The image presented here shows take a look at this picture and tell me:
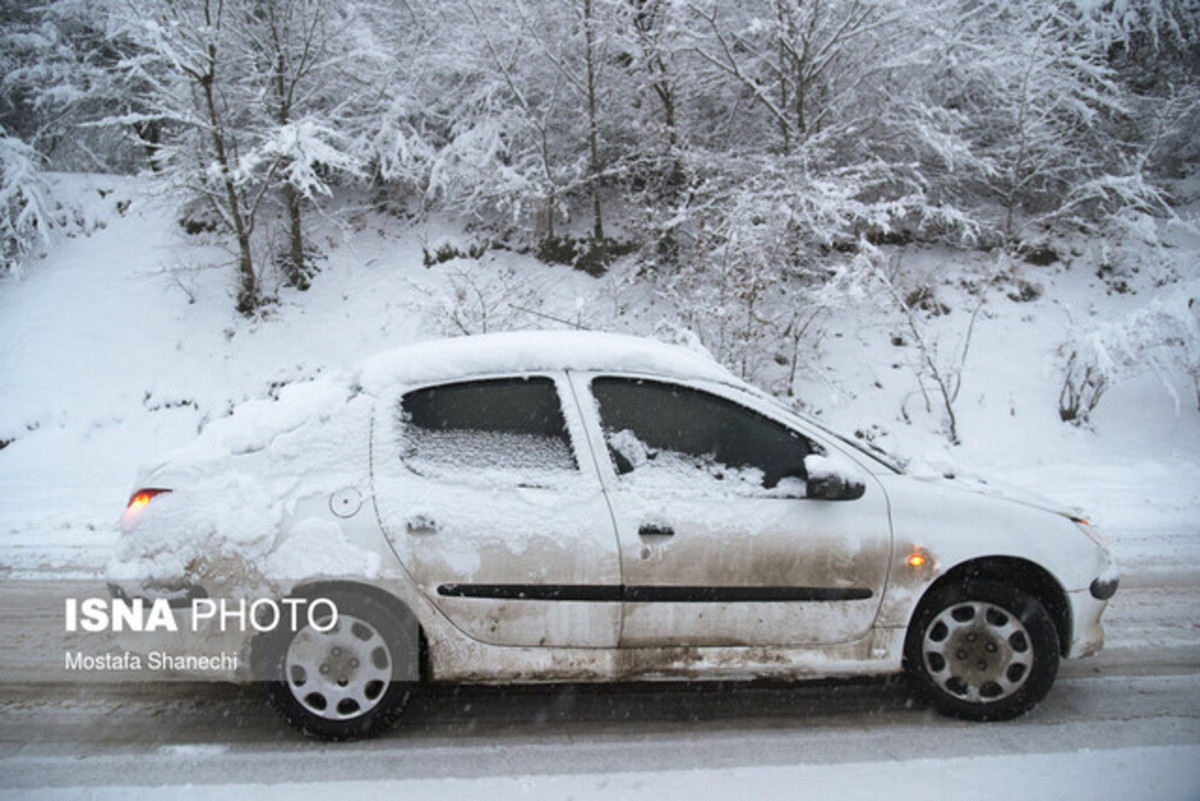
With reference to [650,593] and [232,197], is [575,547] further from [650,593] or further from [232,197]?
[232,197]

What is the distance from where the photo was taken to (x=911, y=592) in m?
3.43

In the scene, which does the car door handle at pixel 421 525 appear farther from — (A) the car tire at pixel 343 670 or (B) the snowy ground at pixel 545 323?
(B) the snowy ground at pixel 545 323

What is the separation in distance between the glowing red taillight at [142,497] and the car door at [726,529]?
1.89 metres

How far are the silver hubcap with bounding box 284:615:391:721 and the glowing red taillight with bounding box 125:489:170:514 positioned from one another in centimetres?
87

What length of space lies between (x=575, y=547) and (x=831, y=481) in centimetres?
114

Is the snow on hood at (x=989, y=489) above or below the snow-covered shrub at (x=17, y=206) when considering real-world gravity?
below

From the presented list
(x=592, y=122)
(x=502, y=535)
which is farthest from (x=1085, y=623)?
(x=592, y=122)

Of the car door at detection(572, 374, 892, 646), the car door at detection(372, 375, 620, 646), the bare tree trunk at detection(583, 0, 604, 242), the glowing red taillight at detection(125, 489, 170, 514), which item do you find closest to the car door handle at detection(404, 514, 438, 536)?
the car door at detection(372, 375, 620, 646)

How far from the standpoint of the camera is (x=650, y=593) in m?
3.26

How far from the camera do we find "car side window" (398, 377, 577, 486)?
3352mm

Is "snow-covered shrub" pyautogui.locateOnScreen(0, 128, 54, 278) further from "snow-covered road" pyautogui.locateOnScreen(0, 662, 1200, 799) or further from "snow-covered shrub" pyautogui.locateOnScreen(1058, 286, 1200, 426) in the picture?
"snow-covered shrub" pyautogui.locateOnScreen(1058, 286, 1200, 426)

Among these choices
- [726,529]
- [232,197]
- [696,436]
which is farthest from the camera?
[232,197]

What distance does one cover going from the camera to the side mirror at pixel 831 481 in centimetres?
323

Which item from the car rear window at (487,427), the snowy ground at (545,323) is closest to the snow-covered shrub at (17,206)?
Result: the snowy ground at (545,323)
